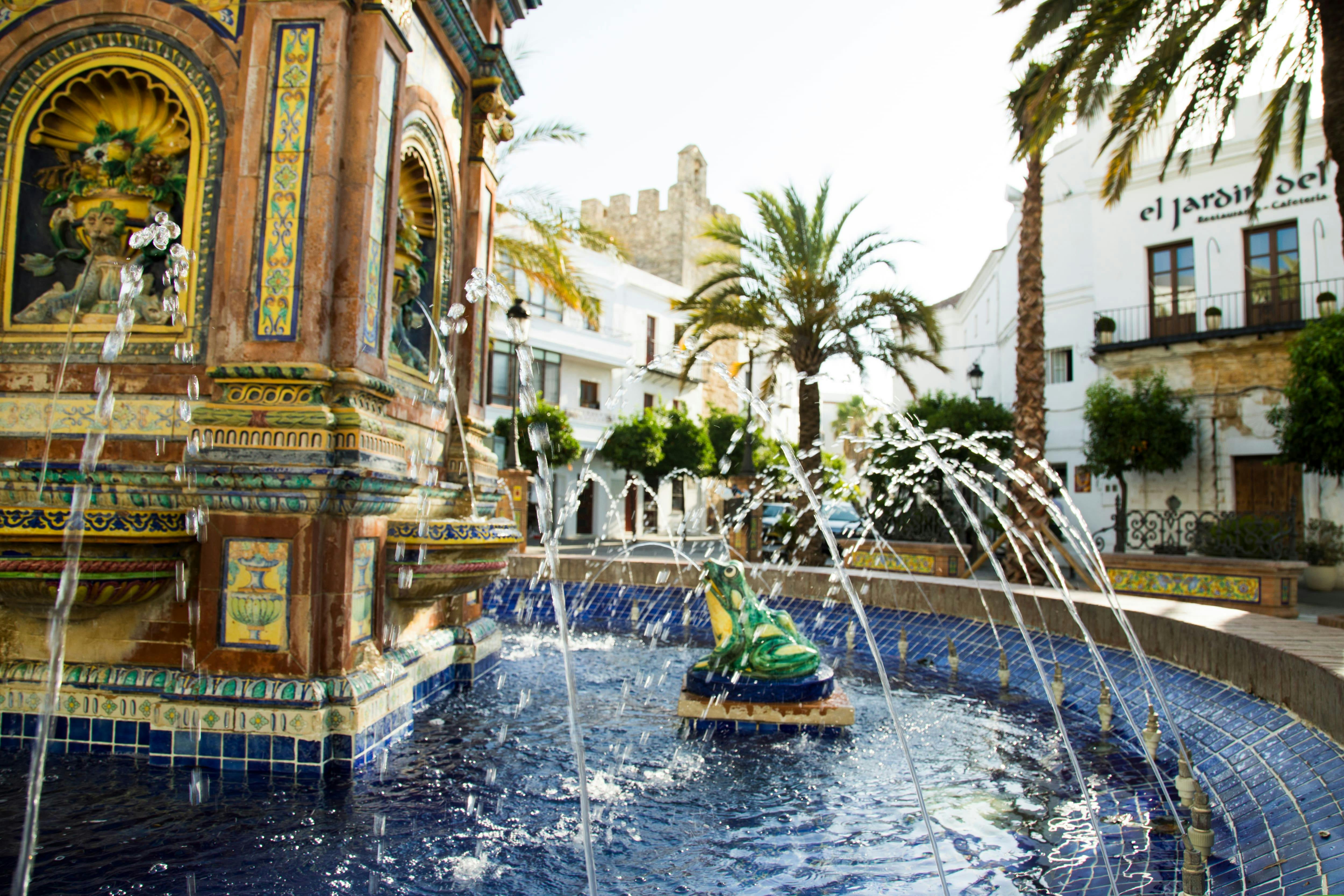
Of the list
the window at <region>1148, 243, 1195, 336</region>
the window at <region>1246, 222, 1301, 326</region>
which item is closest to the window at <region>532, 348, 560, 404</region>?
the window at <region>1148, 243, 1195, 336</region>

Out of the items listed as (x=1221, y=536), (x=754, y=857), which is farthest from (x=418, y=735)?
(x=1221, y=536)

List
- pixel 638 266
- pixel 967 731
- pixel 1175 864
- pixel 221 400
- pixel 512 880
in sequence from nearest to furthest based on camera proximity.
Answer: pixel 512 880
pixel 1175 864
pixel 221 400
pixel 967 731
pixel 638 266

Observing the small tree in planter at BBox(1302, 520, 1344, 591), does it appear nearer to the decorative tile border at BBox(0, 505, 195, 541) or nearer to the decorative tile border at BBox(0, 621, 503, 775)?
the decorative tile border at BBox(0, 621, 503, 775)

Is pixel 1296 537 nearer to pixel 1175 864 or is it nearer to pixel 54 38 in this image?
pixel 1175 864

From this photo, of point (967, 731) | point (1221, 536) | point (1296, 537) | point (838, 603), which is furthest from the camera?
point (1296, 537)

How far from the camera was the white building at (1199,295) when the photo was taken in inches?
710

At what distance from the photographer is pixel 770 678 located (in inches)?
209

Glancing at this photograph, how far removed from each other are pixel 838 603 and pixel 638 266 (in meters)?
36.4

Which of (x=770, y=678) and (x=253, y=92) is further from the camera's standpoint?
(x=770, y=678)

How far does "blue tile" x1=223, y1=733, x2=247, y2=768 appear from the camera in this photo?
4172 millimetres

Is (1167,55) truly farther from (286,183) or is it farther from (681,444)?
(681,444)

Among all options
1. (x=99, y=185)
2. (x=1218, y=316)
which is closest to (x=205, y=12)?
(x=99, y=185)

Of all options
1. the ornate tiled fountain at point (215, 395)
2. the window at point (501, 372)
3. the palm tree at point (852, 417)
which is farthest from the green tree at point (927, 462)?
the palm tree at point (852, 417)

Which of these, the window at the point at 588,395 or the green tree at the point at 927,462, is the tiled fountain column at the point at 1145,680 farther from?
the window at the point at 588,395
